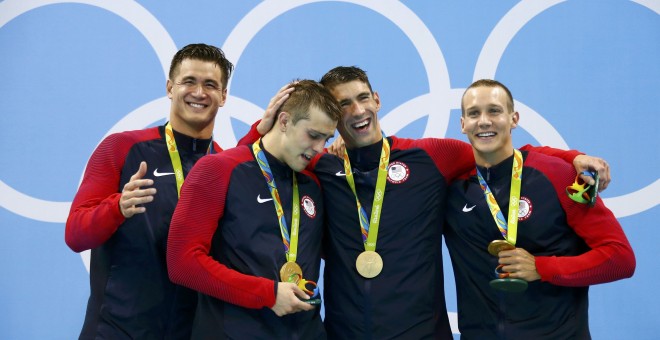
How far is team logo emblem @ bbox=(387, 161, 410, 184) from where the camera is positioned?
10.5 feet

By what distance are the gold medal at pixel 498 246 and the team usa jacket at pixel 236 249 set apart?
0.77 m

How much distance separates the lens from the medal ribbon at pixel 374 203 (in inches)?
121

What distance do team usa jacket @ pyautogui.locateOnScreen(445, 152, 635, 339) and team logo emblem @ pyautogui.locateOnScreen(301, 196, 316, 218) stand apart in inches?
29.0

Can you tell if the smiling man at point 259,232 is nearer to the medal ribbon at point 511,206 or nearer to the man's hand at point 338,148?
the man's hand at point 338,148

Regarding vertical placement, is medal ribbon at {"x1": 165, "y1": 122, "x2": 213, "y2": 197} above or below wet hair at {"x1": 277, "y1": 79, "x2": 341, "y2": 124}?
below

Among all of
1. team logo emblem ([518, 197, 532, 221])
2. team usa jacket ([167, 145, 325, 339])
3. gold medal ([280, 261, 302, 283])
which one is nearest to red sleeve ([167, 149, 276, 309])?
team usa jacket ([167, 145, 325, 339])

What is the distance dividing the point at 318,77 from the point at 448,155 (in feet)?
6.64

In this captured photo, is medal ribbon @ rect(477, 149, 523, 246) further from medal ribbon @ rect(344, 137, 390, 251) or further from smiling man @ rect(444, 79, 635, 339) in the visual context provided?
medal ribbon @ rect(344, 137, 390, 251)

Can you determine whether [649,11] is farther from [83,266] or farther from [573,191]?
[83,266]

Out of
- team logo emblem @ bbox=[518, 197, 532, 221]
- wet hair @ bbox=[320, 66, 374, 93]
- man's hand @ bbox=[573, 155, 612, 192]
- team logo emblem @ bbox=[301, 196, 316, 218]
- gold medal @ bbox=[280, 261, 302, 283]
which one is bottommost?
gold medal @ bbox=[280, 261, 302, 283]

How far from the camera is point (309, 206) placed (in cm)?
Result: 301

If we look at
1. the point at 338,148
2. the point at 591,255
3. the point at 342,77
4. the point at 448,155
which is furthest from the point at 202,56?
the point at 591,255

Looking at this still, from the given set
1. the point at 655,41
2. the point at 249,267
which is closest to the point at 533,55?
the point at 655,41

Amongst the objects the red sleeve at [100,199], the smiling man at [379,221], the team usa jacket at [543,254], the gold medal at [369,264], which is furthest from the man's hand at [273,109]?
the team usa jacket at [543,254]
